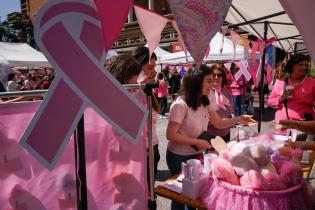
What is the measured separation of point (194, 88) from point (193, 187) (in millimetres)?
954

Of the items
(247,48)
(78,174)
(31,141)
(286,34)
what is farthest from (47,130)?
(247,48)

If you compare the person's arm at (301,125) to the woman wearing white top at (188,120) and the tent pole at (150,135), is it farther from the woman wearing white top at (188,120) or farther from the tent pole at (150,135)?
the tent pole at (150,135)

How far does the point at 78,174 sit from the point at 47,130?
31 centimetres

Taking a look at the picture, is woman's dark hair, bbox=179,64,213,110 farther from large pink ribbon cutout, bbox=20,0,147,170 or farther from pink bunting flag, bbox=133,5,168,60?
large pink ribbon cutout, bbox=20,0,147,170

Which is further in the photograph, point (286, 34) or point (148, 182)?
point (286, 34)

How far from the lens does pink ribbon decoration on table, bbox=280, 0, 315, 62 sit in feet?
3.34

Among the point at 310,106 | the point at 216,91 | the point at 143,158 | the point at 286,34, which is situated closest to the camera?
the point at 143,158

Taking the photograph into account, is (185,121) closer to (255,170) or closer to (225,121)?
(225,121)

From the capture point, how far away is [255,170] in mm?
1467

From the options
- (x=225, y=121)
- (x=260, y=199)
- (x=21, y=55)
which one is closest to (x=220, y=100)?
(x=225, y=121)

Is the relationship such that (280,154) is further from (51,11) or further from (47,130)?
(51,11)

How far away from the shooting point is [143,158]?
153 centimetres

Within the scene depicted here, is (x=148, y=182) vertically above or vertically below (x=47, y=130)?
below

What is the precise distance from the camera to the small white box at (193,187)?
167 centimetres
